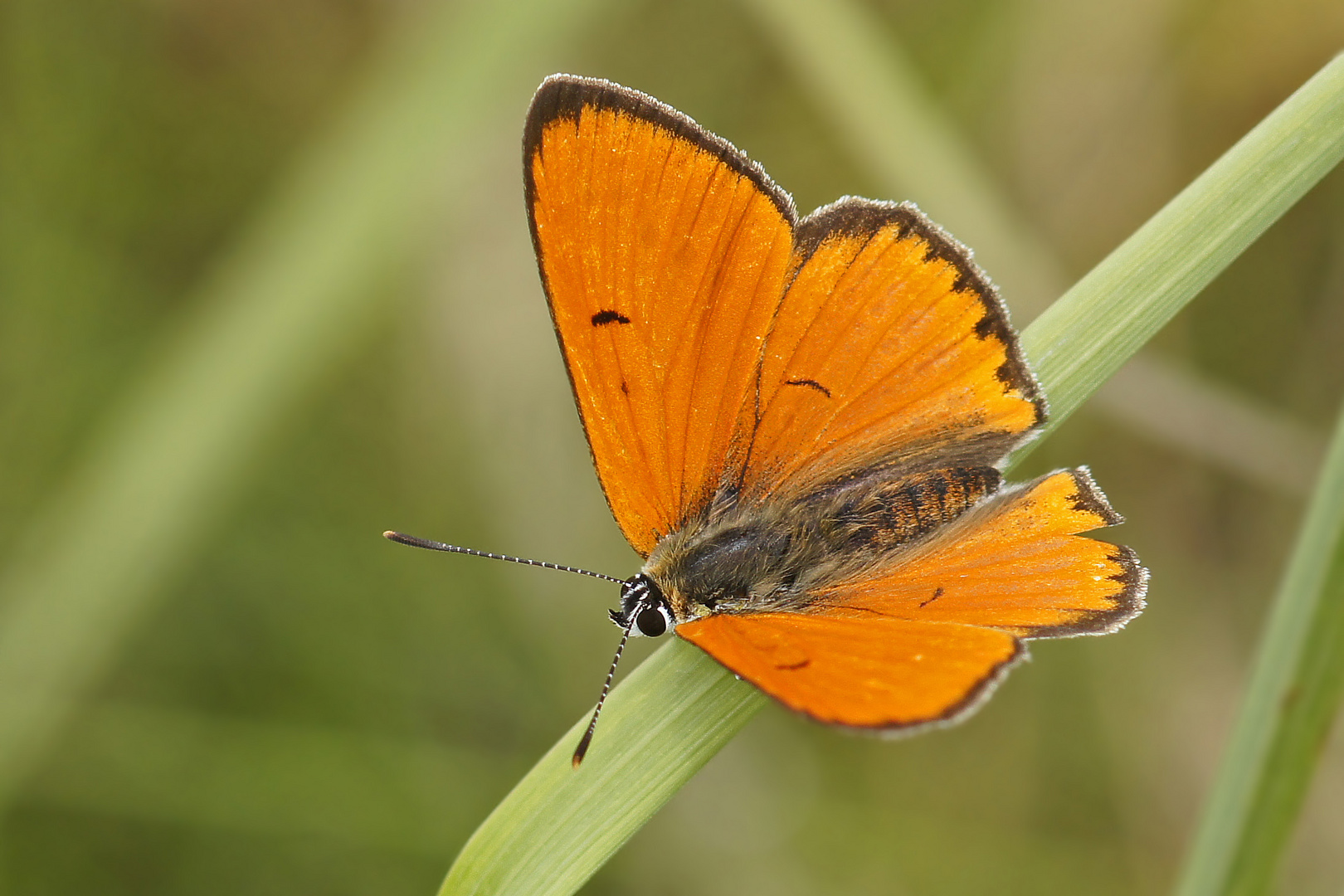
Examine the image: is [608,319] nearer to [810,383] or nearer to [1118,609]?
[810,383]

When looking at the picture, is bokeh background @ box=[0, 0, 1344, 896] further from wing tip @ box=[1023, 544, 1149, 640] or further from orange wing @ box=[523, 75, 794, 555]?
wing tip @ box=[1023, 544, 1149, 640]

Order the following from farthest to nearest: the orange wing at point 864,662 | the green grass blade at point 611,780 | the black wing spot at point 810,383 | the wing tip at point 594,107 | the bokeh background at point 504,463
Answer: the bokeh background at point 504,463, the black wing spot at point 810,383, the wing tip at point 594,107, the green grass blade at point 611,780, the orange wing at point 864,662

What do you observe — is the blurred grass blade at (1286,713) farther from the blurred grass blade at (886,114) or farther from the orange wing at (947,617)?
the blurred grass blade at (886,114)

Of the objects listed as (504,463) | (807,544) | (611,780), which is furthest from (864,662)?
(504,463)

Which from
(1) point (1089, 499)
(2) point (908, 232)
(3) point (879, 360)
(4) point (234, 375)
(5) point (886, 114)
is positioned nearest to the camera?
(1) point (1089, 499)

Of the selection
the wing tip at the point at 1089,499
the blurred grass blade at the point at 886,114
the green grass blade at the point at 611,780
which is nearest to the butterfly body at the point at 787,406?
the wing tip at the point at 1089,499

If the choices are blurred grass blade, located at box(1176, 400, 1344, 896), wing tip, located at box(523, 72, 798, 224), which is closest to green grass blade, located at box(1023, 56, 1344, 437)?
blurred grass blade, located at box(1176, 400, 1344, 896)

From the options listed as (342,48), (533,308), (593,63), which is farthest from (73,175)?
(593,63)
